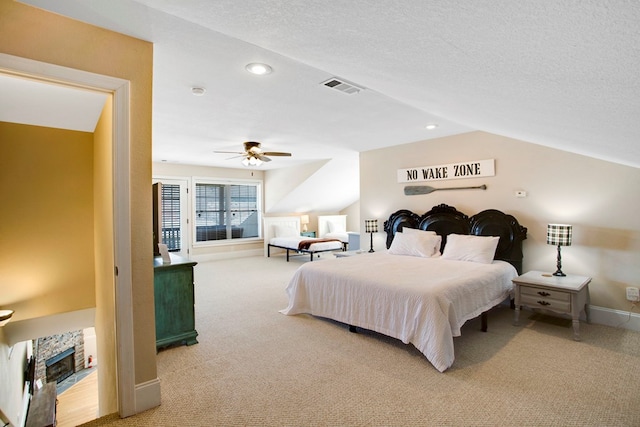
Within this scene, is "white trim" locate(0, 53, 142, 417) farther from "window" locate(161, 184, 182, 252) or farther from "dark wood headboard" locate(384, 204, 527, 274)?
"window" locate(161, 184, 182, 252)

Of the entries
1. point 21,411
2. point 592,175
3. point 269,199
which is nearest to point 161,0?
point 592,175

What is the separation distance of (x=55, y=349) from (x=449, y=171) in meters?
7.25

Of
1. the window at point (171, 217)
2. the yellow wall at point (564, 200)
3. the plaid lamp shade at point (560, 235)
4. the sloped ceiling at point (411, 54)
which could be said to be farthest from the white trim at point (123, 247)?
the window at point (171, 217)

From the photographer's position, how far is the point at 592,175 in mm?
3523

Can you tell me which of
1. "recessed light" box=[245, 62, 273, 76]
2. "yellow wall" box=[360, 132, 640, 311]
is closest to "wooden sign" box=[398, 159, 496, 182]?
"yellow wall" box=[360, 132, 640, 311]

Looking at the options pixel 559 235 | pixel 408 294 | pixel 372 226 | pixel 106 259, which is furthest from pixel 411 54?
pixel 372 226

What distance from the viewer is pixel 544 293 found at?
3.19 meters

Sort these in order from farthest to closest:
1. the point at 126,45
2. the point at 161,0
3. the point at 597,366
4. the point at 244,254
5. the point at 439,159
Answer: the point at 244,254 → the point at 439,159 → the point at 597,366 → the point at 126,45 → the point at 161,0

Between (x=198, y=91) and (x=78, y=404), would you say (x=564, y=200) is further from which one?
(x=78, y=404)

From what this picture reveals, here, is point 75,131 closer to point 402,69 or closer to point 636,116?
point 402,69

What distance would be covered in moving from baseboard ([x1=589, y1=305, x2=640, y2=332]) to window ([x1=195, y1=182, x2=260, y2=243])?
7.23m

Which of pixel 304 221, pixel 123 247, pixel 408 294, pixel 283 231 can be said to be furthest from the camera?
pixel 304 221

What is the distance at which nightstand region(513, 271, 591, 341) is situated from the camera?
3.03 m

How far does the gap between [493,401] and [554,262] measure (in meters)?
2.49
